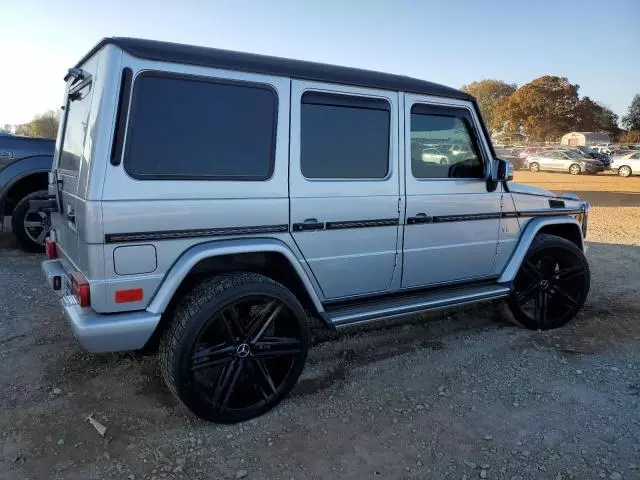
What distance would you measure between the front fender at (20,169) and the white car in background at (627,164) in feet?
93.9

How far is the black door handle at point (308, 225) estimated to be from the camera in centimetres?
315

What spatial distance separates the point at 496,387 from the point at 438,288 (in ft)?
2.85

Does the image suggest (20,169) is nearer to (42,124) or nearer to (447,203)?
(447,203)

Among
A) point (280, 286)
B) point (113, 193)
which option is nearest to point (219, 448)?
point (280, 286)

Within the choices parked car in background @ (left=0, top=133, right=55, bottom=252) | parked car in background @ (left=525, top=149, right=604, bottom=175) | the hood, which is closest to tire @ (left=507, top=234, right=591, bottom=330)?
the hood

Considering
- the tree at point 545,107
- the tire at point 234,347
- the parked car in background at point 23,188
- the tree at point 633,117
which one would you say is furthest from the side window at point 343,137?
the tree at point 633,117

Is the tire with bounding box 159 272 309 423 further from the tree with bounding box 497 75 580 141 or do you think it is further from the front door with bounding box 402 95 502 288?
the tree with bounding box 497 75 580 141

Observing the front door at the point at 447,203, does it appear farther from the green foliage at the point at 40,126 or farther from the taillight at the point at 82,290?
the green foliage at the point at 40,126

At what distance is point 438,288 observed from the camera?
3971 millimetres

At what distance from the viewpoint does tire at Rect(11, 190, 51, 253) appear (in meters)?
6.70

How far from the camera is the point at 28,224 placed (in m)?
6.83

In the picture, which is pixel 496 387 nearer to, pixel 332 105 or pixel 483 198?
pixel 483 198

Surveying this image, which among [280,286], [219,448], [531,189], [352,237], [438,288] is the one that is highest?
[531,189]

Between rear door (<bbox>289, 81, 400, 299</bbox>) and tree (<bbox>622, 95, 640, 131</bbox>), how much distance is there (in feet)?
273
